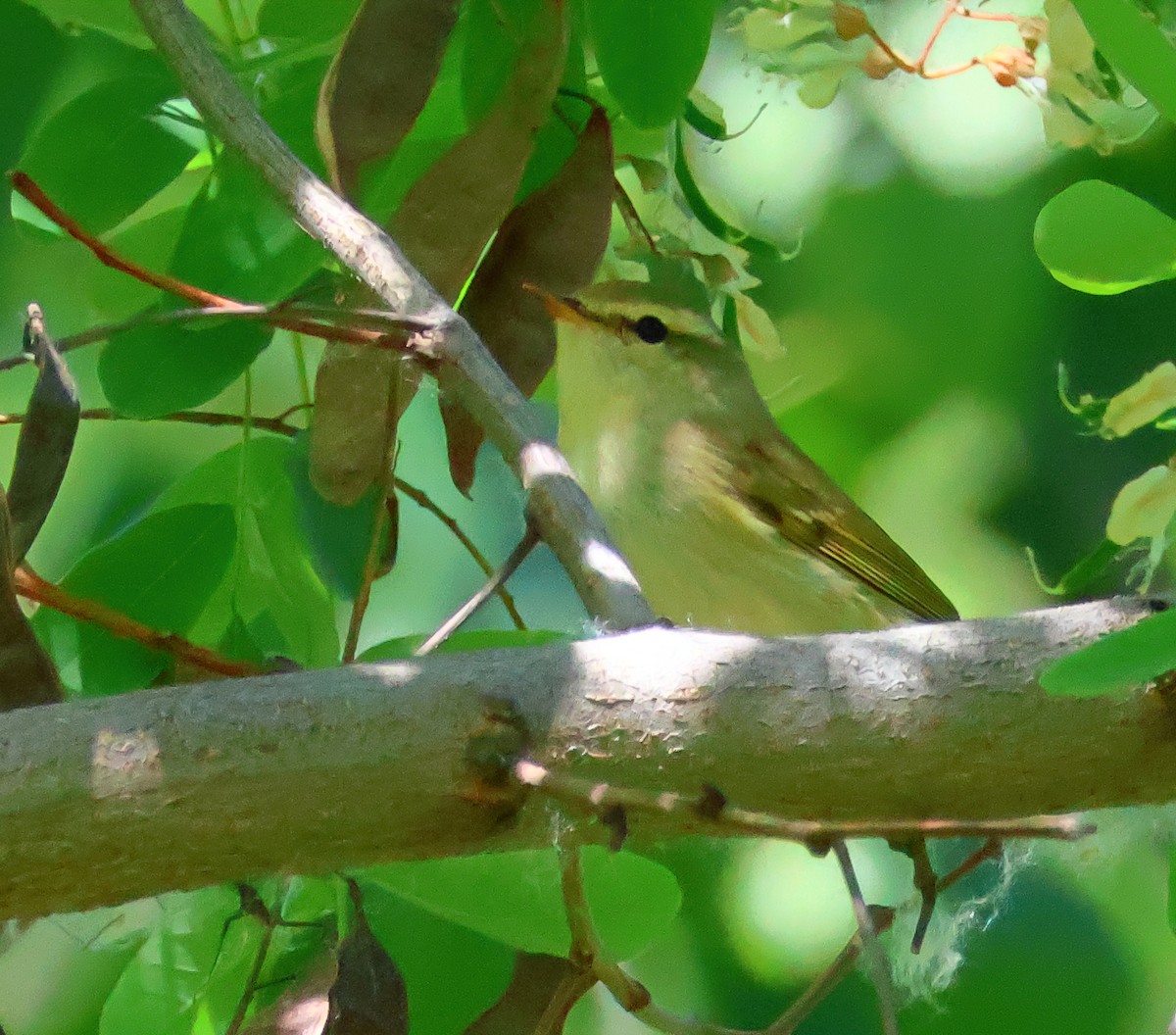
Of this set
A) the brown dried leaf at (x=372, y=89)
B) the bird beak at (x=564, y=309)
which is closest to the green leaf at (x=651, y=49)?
the brown dried leaf at (x=372, y=89)

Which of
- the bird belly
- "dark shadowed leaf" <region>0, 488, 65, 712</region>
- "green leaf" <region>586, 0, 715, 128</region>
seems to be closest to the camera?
"dark shadowed leaf" <region>0, 488, 65, 712</region>

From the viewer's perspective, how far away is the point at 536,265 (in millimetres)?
2031

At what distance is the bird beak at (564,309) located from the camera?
203cm

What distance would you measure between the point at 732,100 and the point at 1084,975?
189 cm

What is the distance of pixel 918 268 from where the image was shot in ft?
13.1

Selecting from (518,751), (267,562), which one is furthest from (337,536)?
(518,751)

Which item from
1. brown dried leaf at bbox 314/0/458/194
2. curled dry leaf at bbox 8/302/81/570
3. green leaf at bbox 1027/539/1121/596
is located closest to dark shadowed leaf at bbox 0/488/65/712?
curled dry leaf at bbox 8/302/81/570

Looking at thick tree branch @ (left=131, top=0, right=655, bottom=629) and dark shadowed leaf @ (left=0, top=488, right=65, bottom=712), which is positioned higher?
thick tree branch @ (left=131, top=0, right=655, bottom=629)

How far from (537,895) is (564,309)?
976 mm

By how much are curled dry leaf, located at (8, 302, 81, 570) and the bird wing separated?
124cm

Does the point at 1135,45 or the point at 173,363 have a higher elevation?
the point at 1135,45

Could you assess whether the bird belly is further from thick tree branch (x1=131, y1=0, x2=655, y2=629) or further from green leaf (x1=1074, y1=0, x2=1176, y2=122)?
green leaf (x1=1074, y1=0, x2=1176, y2=122)

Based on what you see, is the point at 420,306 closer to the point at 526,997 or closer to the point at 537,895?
the point at 537,895

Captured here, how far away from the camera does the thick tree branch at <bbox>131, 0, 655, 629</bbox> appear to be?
157 centimetres
